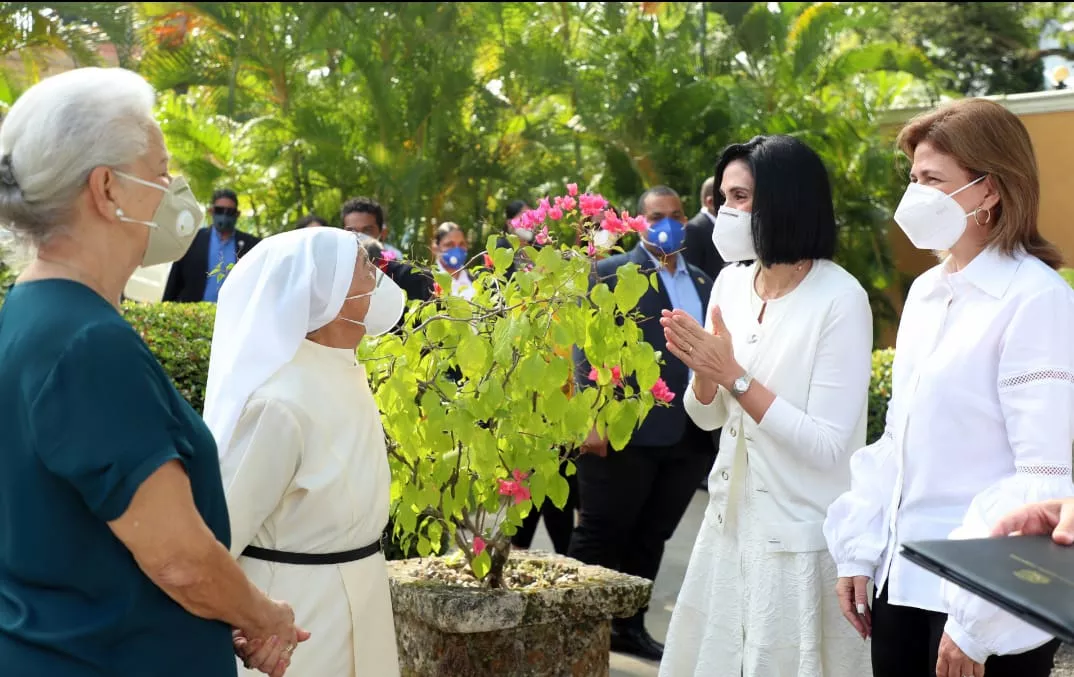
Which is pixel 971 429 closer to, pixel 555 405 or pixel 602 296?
pixel 602 296

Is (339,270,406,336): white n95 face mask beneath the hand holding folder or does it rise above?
above

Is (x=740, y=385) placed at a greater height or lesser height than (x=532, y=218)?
lesser

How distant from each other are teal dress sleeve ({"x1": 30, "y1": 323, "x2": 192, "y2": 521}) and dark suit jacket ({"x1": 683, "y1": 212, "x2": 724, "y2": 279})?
5902mm

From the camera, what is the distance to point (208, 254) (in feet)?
30.3

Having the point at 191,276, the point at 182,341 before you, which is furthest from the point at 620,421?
the point at 191,276

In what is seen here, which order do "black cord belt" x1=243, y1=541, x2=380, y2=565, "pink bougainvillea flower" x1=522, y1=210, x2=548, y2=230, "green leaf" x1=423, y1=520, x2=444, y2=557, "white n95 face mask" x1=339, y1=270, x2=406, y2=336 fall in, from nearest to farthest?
"black cord belt" x1=243, y1=541, x2=380, y2=565
"white n95 face mask" x1=339, y1=270, x2=406, y2=336
"pink bougainvillea flower" x1=522, y1=210, x2=548, y2=230
"green leaf" x1=423, y1=520, x2=444, y2=557

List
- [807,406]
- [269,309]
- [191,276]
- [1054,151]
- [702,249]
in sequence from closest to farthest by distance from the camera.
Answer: [269,309] < [807,406] < [702,249] < [191,276] < [1054,151]

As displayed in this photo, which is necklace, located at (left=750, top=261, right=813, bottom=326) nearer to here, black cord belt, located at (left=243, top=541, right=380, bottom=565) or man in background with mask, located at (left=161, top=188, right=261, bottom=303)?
black cord belt, located at (left=243, top=541, right=380, bottom=565)

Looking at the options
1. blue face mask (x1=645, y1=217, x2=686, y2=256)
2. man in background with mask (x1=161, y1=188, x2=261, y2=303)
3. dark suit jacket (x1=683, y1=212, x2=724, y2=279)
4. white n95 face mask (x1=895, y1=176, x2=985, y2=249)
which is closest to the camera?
white n95 face mask (x1=895, y1=176, x2=985, y2=249)

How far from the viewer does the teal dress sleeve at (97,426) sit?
1880 mm

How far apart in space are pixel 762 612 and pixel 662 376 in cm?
256

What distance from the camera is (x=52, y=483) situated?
6.38ft

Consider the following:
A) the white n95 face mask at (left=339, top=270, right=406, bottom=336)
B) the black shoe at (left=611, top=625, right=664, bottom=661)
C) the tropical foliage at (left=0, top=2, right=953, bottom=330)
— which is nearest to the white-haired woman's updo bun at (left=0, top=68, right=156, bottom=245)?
the white n95 face mask at (left=339, top=270, right=406, bottom=336)

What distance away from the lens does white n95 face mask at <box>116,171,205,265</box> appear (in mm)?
2152
